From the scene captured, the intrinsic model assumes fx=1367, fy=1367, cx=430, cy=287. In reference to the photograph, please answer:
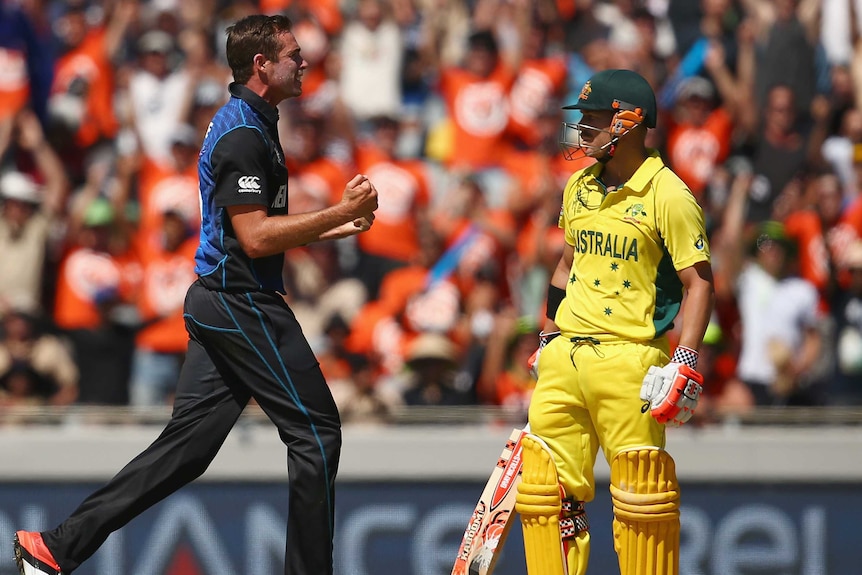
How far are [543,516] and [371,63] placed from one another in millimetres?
6425

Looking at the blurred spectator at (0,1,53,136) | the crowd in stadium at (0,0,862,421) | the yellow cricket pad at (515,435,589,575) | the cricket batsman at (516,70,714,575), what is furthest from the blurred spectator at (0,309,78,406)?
the cricket batsman at (516,70,714,575)

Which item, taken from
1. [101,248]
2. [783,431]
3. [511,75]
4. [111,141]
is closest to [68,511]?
[101,248]

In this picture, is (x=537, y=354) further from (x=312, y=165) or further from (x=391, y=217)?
(x=312, y=165)

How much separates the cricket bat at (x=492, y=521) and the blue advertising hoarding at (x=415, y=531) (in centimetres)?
117

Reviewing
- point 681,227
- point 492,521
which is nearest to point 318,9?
point 492,521

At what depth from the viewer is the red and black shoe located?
5211 millimetres

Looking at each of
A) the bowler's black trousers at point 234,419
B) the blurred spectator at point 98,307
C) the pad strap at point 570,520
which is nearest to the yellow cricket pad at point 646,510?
the pad strap at point 570,520

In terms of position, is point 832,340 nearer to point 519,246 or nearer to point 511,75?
point 519,246

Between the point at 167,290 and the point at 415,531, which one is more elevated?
the point at 167,290

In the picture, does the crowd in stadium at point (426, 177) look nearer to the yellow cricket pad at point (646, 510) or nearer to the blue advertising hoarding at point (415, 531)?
the blue advertising hoarding at point (415, 531)

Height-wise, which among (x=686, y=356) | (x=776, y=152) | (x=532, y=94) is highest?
(x=532, y=94)

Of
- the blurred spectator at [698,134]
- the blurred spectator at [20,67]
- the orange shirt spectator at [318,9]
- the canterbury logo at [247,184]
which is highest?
the orange shirt spectator at [318,9]

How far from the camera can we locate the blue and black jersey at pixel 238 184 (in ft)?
16.7

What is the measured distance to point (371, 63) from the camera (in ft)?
36.6
